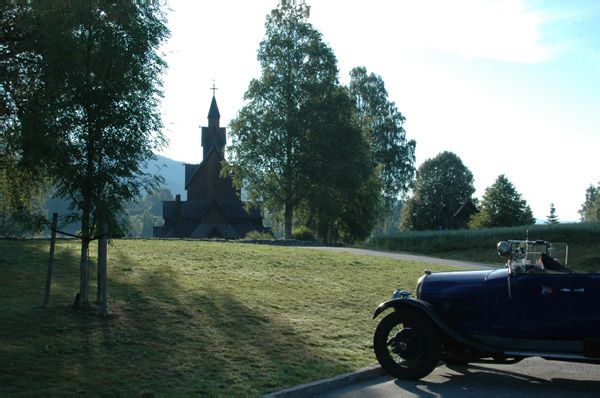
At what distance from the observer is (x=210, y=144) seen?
64438 mm

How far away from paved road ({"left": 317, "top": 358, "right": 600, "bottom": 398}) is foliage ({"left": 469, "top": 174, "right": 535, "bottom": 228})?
34.7 meters

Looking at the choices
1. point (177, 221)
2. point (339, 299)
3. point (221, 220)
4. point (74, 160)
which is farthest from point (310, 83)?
point (74, 160)

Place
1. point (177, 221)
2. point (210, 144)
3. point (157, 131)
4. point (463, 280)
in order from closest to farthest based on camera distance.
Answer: point (463, 280) → point (157, 131) → point (177, 221) → point (210, 144)

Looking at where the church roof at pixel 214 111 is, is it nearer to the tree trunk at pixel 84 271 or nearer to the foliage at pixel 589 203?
the tree trunk at pixel 84 271

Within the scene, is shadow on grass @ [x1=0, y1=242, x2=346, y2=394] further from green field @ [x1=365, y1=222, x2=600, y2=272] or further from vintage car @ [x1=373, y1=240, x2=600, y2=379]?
green field @ [x1=365, y1=222, x2=600, y2=272]

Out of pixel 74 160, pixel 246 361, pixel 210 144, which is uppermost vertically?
pixel 210 144

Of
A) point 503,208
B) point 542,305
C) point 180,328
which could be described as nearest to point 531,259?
point 542,305

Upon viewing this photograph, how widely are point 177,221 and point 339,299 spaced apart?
1142 inches

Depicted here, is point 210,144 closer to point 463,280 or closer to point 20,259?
point 20,259

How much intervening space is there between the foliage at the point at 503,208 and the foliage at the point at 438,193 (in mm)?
27552

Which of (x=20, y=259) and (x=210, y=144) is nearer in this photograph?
(x=20, y=259)

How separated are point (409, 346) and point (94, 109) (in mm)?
6337

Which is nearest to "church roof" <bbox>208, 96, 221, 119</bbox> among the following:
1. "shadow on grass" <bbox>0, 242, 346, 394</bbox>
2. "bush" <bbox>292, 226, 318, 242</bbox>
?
"bush" <bbox>292, 226, 318, 242</bbox>

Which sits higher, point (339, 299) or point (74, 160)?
point (74, 160)
